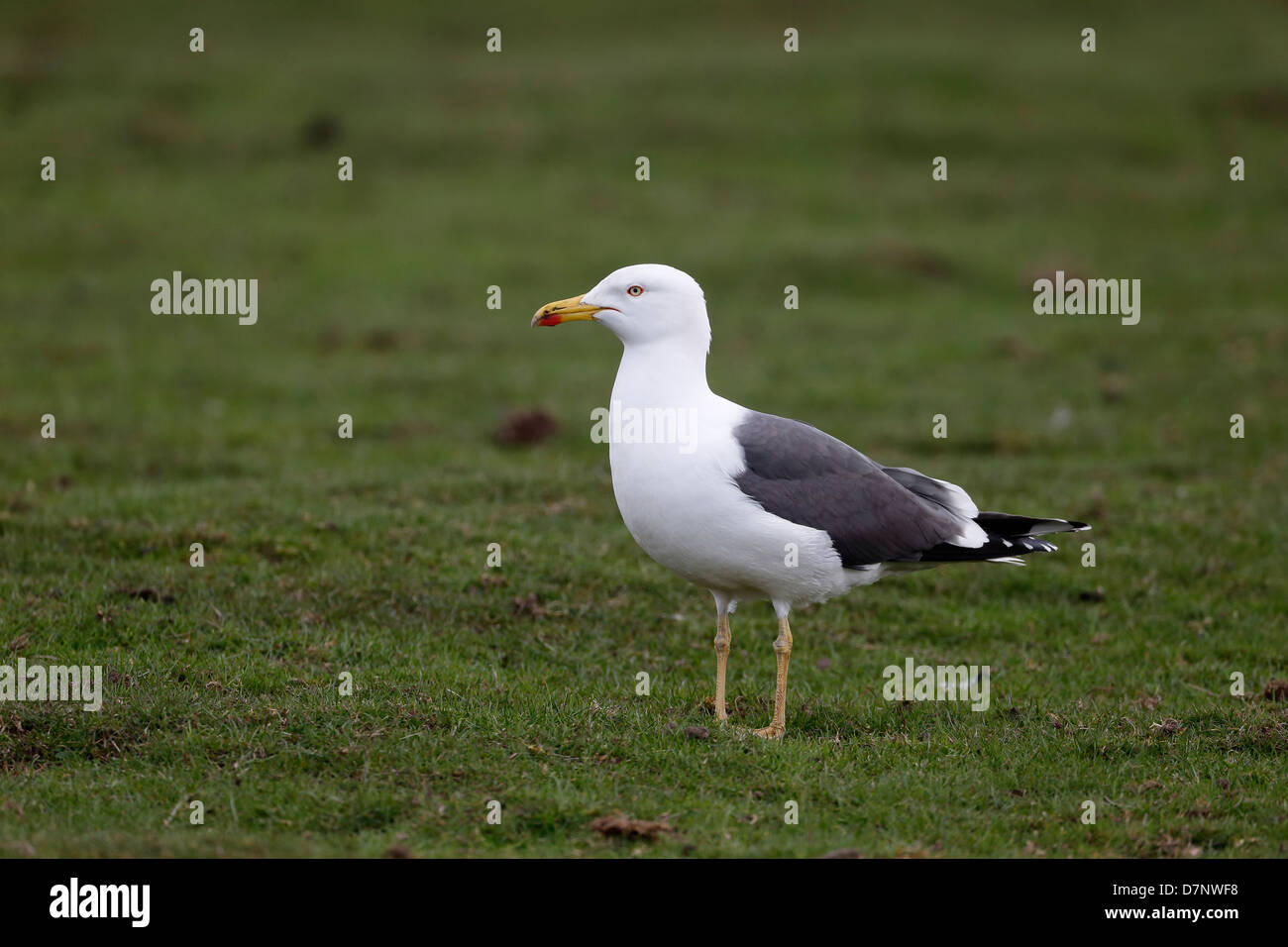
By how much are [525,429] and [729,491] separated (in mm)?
7597

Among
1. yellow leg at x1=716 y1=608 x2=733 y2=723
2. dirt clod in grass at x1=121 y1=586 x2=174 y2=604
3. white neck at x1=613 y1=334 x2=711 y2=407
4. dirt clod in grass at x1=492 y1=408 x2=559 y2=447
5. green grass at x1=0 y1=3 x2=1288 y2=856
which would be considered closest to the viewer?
green grass at x1=0 y1=3 x2=1288 y2=856

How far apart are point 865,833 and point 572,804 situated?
1572 millimetres

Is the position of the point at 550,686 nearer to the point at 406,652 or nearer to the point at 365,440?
the point at 406,652

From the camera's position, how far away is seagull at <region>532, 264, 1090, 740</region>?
783 cm

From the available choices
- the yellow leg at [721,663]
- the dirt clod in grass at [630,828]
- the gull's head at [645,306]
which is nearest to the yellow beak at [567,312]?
the gull's head at [645,306]

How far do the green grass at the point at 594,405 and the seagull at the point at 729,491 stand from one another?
1.02 meters

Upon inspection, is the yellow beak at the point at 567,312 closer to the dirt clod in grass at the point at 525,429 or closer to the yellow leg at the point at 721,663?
the yellow leg at the point at 721,663

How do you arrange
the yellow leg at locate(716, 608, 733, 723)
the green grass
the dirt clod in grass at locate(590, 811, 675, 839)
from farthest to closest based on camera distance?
the yellow leg at locate(716, 608, 733, 723)
the green grass
the dirt clod in grass at locate(590, 811, 675, 839)

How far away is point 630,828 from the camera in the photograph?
681 centimetres

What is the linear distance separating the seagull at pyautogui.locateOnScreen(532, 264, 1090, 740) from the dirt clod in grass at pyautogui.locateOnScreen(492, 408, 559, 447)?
270 inches

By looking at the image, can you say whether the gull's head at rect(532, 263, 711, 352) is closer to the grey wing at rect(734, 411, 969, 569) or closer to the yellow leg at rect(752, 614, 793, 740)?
the grey wing at rect(734, 411, 969, 569)

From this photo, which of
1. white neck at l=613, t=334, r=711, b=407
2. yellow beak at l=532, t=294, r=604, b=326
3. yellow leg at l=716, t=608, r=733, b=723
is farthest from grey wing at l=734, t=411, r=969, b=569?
yellow beak at l=532, t=294, r=604, b=326

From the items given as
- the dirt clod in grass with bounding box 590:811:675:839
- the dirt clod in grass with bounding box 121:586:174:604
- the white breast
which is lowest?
the dirt clod in grass with bounding box 590:811:675:839
